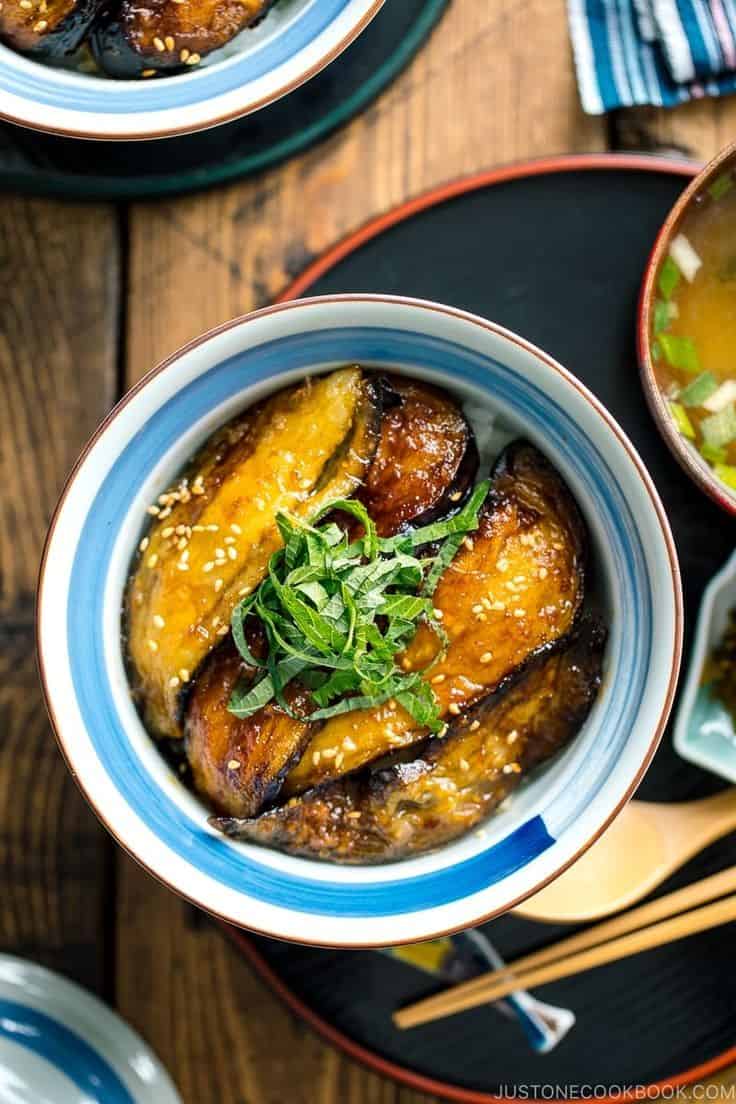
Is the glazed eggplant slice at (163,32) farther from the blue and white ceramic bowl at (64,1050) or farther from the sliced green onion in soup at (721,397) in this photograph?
the blue and white ceramic bowl at (64,1050)

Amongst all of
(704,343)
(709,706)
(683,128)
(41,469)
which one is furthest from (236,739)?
(683,128)

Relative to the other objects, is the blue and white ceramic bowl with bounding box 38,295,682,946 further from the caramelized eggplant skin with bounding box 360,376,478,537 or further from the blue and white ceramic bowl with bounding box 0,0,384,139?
the blue and white ceramic bowl with bounding box 0,0,384,139

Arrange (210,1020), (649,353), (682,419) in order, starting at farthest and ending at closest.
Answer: (210,1020) < (682,419) < (649,353)

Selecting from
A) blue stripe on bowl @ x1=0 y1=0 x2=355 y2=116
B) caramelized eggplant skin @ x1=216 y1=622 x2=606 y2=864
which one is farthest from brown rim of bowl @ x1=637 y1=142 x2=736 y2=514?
blue stripe on bowl @ x1=0 y1=0 x2=355 y2=116

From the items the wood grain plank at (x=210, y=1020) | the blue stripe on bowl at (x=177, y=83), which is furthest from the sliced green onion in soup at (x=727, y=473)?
the wood grain plank at (x=210, y=1020)

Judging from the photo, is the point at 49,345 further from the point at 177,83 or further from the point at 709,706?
the point at 709,706

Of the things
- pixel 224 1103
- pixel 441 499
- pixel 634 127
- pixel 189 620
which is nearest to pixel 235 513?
pixel 189 620
